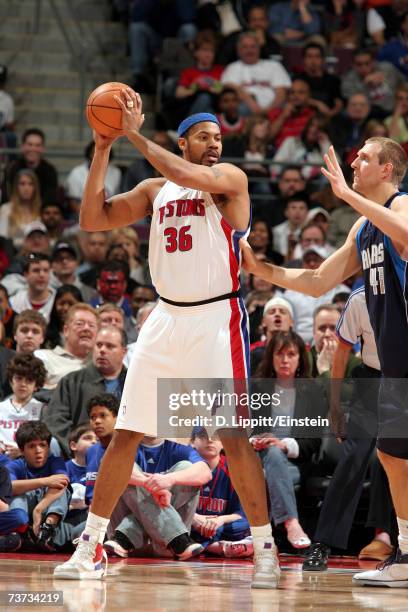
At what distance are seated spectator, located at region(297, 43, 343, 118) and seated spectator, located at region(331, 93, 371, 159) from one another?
10.7 inches

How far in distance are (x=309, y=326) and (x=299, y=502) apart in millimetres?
2774

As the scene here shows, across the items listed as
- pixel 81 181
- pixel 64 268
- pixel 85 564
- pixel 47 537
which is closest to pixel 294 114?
pixel 81 181

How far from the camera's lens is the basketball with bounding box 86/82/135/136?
6078 mm

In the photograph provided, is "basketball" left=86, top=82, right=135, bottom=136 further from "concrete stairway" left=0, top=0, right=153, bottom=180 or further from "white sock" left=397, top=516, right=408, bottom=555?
"concrete stairway" left=0, top=0, right=153, bottom=180

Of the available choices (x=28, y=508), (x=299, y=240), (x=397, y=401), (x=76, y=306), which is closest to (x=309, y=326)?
(x=299, y=240)

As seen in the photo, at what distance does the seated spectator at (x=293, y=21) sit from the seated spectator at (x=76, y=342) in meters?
7.53

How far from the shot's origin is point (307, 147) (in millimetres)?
13641

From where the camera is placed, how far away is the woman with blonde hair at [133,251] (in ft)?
37.9

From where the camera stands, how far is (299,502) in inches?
320

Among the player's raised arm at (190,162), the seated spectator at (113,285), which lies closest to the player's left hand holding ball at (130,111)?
the player's raised arm at (190,162)

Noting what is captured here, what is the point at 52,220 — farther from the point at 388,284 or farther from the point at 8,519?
the point at 388,284

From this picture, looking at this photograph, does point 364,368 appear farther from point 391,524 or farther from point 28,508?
point 28,508

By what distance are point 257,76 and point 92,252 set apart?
4118 mm

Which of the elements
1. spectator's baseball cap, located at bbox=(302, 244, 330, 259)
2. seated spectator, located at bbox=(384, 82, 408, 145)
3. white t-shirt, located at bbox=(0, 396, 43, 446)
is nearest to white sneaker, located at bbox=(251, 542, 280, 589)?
white t-shirt, located at bbox=(0, 396, 43, 446)
